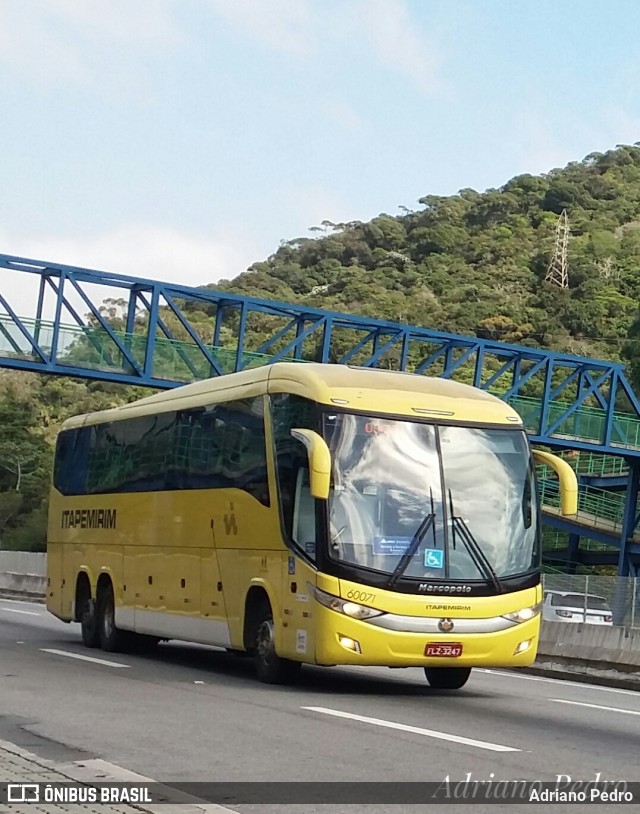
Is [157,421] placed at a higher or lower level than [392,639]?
higher

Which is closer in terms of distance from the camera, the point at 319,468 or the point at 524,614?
the point at 319,468

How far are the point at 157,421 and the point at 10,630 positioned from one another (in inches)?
293

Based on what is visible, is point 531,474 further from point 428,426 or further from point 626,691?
point 626,691

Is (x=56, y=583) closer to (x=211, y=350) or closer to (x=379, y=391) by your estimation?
(x=379, y=391)

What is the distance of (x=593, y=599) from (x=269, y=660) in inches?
557

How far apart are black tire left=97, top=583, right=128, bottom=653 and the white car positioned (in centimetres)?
911

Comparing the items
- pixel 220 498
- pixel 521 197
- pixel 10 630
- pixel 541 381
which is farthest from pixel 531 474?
pixel 521 197

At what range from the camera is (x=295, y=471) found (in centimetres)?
1556

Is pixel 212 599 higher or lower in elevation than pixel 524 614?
lower

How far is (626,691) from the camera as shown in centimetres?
1888

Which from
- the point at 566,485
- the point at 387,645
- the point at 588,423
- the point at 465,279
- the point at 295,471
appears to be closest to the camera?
the point at 387,645

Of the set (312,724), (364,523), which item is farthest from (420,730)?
(364,523)

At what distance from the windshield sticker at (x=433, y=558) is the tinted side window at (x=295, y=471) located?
1177 mm

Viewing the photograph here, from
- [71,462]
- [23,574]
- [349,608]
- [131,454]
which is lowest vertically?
[23,574]
